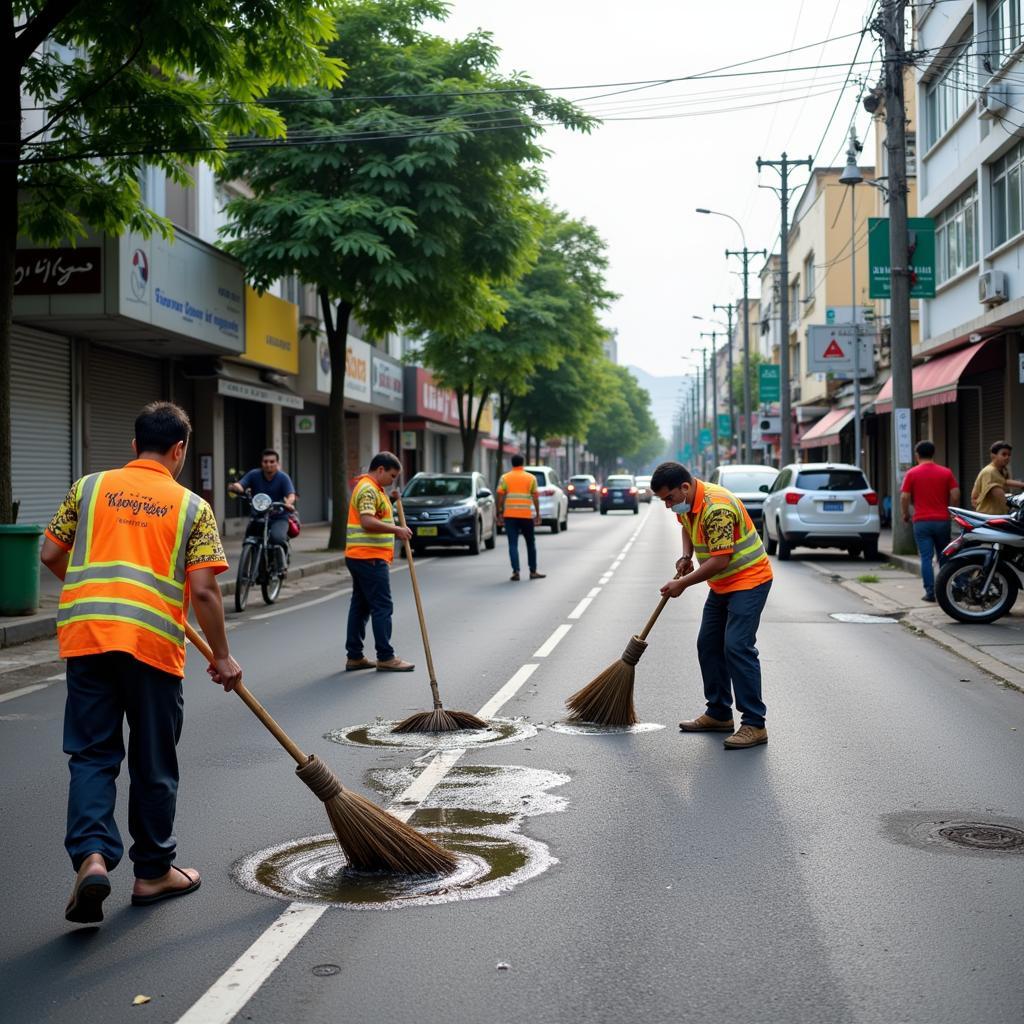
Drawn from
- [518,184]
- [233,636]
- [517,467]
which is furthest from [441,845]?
[518,184]

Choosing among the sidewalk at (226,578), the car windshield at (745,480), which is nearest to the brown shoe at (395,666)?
the sidewalk at (226,578)

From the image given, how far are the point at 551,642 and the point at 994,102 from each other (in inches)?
575

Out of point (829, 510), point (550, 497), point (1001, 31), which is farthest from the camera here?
point (550, 497)

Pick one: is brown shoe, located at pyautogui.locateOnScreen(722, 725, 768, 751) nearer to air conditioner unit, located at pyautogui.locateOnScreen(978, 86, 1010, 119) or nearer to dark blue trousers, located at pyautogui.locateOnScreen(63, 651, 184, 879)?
dark blue trousers, located at pyautogui.locateOnScreen(63, 651, 184, 879)

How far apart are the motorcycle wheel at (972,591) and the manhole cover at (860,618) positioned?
0.82 metres

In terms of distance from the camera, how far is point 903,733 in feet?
25.4

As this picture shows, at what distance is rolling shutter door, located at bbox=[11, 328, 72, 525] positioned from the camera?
20.0 meters

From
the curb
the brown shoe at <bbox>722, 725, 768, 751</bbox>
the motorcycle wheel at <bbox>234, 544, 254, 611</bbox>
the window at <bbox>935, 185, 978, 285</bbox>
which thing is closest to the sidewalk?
the curb

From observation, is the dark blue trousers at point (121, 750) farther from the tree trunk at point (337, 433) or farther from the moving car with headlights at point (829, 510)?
the tree trunk at point (337, 433)

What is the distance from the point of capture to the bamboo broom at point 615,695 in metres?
7.88

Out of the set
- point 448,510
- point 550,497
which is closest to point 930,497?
point 448,510

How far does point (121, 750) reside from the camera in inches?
182

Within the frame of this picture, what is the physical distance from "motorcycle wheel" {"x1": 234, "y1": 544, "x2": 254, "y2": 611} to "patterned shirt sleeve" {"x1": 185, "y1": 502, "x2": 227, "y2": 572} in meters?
10.5

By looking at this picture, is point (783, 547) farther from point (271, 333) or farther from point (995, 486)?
point (271, 333)
